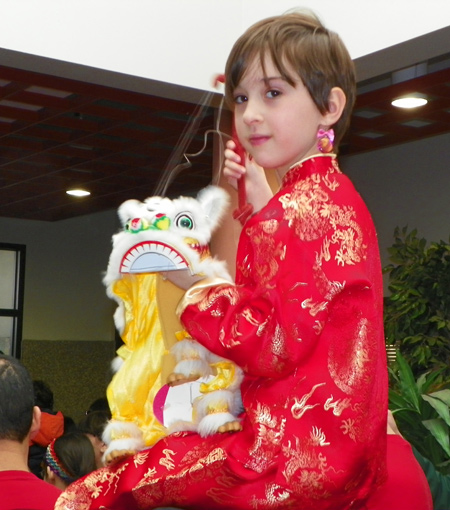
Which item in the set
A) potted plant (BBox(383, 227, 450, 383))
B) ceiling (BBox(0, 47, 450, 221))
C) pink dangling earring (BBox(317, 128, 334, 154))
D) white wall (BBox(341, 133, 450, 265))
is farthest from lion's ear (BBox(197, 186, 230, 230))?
white wall (BBox(341, 133, 450, 265))

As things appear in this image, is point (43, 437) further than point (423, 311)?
No

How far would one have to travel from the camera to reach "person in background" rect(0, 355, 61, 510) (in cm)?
199

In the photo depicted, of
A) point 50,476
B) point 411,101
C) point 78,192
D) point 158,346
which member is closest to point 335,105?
point 158,346

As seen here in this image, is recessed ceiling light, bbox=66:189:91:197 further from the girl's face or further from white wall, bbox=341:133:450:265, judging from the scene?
the girl's face

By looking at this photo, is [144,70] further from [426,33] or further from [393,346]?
[393,346]

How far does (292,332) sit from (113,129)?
17.8ft

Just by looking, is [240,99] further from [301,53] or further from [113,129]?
[113,129]

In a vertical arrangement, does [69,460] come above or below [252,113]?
below

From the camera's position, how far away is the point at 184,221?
1373mm

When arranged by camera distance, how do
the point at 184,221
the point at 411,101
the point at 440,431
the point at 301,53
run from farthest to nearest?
the point at 411,101, the point at 440,431, the point at 184,221, the point at 301,53

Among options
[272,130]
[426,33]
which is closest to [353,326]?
[272,130]

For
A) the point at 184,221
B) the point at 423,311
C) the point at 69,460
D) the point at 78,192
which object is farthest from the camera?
the point at 78,192

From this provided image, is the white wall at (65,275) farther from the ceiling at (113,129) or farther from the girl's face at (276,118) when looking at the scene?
the girl's face at (276,118)

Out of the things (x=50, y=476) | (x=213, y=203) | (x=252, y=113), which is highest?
(x=252, y=113)
